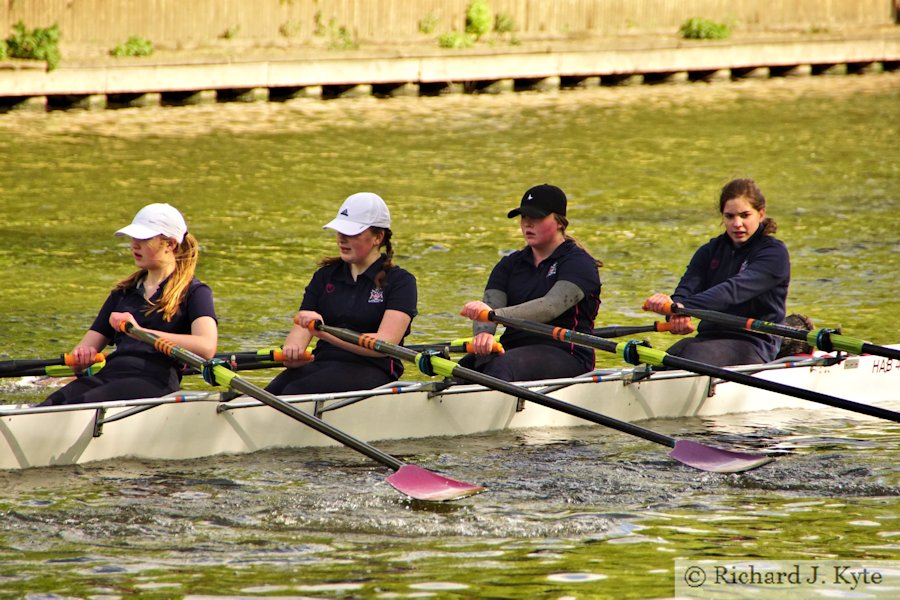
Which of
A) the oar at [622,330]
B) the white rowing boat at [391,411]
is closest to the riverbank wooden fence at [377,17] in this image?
the oar at [622,330]

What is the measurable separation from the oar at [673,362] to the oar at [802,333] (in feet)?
1.65

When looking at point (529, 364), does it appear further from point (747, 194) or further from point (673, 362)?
point (747, 194)

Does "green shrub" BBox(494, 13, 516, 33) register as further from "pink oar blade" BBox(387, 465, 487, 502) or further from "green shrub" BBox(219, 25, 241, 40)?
"pink oar blade" BBox(387, 465, 487, 502)

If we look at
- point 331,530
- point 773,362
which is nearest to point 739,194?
point 773,362

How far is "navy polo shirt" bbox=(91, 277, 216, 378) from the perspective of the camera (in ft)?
27.3

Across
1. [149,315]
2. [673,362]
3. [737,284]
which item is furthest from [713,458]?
[149,315]

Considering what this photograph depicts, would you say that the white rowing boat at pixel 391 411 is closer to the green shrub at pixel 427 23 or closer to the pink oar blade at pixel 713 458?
the pink oar blade at pixel 713 458

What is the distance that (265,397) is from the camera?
26.1 ft

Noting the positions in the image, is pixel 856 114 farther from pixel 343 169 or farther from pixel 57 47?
pixel 57 47

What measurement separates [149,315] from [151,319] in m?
0.03

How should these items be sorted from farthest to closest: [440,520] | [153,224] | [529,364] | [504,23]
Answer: [504,23] < [529,364] < [153,224] < [440,520]

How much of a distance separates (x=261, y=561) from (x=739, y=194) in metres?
4.32

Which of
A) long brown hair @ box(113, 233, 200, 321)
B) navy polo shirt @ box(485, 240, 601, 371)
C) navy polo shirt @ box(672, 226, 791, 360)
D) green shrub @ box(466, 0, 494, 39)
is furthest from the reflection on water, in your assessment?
green shrub @ box(466, 0, 494, 39)

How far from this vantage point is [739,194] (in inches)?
375
